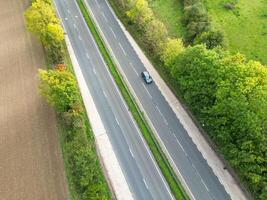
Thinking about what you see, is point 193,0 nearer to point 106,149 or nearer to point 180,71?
point 180,71

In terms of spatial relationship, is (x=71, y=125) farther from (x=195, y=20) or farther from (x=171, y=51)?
(x=195, y=20)

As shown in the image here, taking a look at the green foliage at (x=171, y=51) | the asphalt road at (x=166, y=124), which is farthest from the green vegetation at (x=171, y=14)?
the green foliage at (x=171, y=51)

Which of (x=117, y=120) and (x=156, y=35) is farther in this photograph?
(x=156, y=35)

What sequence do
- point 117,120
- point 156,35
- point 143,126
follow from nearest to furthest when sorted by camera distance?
point 143,126 < point 117,120 < point 156,35

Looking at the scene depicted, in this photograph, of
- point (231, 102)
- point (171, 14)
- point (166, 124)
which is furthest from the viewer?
point (171, 14)

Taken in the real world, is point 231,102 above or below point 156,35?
above

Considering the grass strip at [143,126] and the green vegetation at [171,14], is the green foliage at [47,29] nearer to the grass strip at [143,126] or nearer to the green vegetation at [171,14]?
the grass strip at [143,126]

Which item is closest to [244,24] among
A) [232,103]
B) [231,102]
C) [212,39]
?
[212,39]
